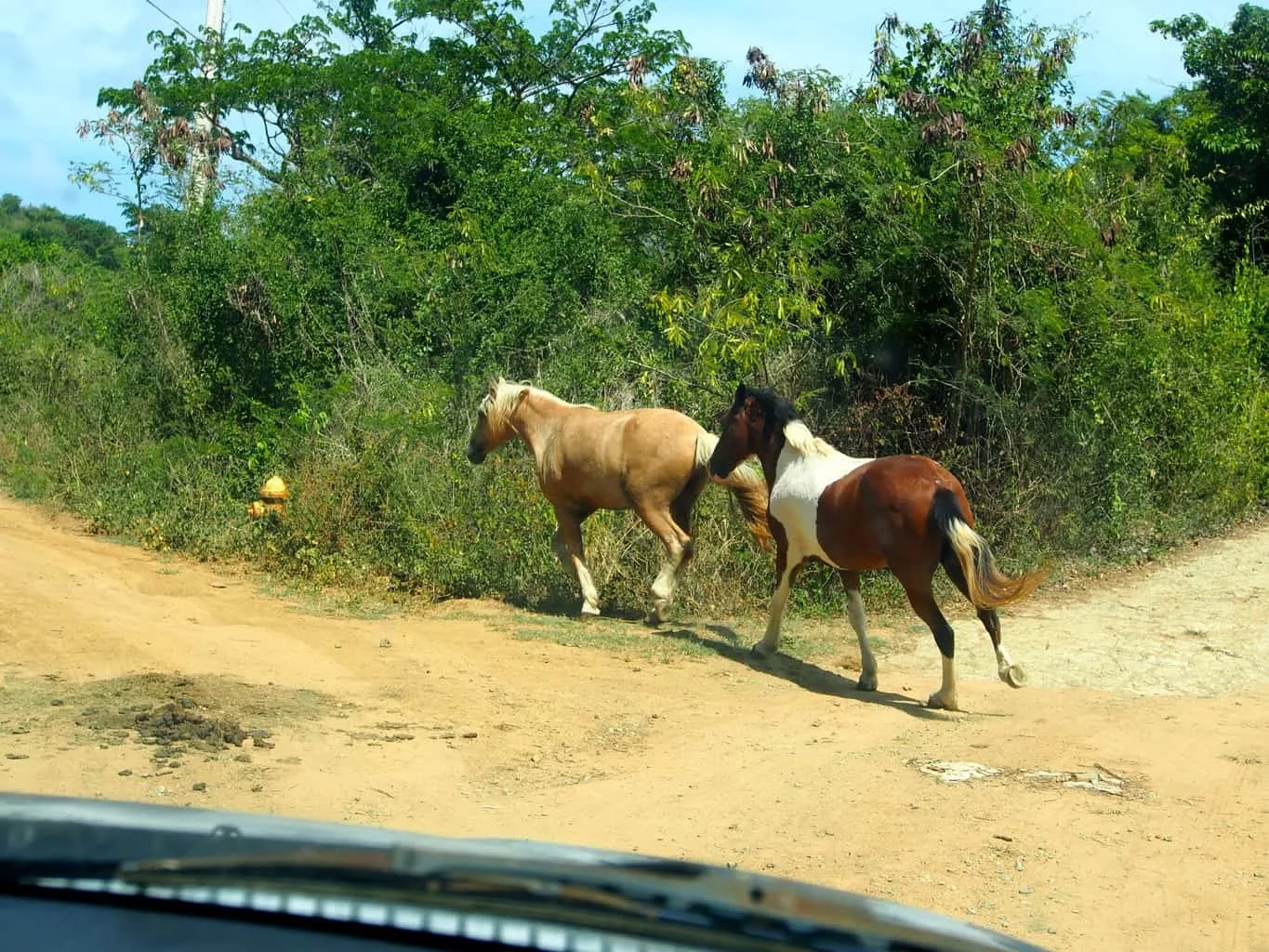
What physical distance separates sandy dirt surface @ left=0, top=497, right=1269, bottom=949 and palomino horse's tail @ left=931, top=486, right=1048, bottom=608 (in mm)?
758

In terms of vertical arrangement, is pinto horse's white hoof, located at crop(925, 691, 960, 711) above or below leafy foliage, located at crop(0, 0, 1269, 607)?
below

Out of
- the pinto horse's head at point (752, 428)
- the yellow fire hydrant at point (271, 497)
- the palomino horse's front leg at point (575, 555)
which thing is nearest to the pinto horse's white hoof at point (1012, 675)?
the pinto horse's head at point (752, 428)

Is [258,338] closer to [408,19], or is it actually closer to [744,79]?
[744,79]

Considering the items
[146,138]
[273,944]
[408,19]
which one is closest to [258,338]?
[146,138]

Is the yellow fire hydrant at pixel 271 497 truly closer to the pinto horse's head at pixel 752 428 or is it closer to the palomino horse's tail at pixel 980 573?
the pinto horse's head at pixel 752 428

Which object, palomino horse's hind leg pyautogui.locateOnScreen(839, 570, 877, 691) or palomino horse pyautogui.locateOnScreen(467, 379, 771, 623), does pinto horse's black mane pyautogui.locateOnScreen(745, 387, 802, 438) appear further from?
palomino horse's hind leg pyautogui.locateOnScreen(839, 570, 877, 691)

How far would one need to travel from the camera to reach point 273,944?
1.46 m

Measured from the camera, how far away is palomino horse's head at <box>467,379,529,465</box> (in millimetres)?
11391

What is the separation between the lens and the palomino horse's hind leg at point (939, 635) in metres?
8.06

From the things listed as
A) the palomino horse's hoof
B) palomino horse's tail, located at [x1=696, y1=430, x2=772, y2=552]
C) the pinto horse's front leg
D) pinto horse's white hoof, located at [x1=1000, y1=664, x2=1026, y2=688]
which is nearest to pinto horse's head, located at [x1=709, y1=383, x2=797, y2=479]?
palomino horse's tail, located at [x1=696, y1=430, x2=772, y2=552]

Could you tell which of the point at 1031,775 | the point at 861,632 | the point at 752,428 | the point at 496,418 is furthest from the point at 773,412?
the point at 1031,775

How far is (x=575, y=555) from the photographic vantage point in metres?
10.9

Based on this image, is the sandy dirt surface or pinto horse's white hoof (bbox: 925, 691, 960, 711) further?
pinto horse's white hoof (bbox: 925, 691, 960, 711)

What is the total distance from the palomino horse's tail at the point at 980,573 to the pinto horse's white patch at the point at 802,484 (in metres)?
1.01
